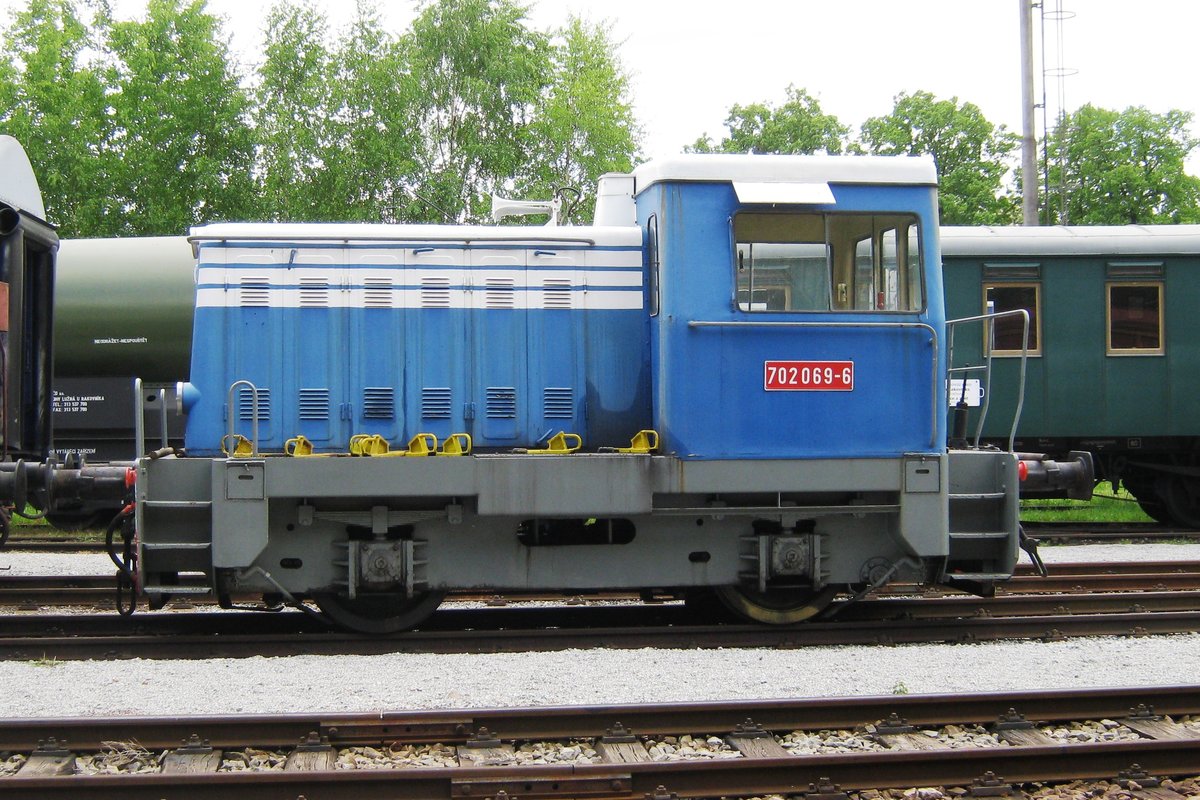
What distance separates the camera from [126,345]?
38.4 ft

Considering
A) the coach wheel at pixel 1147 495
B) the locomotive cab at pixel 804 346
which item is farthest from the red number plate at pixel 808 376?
the coach wheel at pixel 1147 495

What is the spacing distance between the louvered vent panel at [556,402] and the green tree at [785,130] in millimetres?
40666

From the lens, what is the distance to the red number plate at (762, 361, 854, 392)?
21.9ft

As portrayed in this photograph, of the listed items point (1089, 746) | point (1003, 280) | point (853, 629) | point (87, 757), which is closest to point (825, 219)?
point (853, 629)

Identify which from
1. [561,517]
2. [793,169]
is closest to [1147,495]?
[793,169]

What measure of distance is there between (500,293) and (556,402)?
0.89 m

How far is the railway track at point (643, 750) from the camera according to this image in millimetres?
4238

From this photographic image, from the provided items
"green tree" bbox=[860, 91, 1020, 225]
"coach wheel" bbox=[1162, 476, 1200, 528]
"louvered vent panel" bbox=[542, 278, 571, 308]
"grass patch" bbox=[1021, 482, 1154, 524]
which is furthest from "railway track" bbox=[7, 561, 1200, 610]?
"green tree" bbox=[860, 91, 1020, 225]

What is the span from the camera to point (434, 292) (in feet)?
23.7

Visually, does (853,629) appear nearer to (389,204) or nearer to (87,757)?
(87,757)

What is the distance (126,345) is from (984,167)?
4066cm

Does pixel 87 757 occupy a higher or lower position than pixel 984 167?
lower

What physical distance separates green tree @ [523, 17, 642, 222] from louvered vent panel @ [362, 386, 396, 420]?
656 inches

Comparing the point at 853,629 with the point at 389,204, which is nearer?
the point at 853,629
